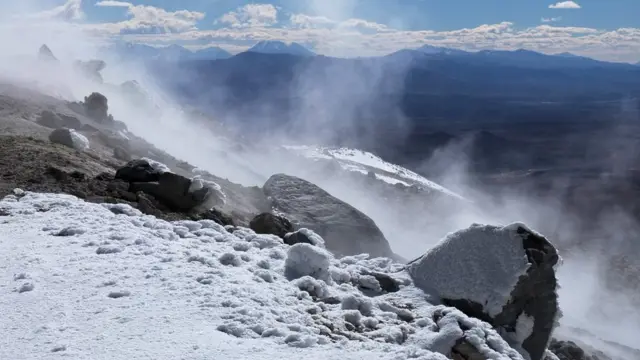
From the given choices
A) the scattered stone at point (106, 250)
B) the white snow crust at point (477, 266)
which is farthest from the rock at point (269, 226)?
the scattered stone at point (106, 250)

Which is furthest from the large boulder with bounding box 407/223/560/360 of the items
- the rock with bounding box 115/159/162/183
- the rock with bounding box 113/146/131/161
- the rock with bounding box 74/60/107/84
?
the rock with bounding box 74/60/107/84

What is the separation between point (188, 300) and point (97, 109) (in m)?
29.9

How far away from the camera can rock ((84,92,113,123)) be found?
36156mm

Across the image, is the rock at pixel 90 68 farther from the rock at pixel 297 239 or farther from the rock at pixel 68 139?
the rock at pixel 297 239

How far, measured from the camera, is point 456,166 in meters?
167

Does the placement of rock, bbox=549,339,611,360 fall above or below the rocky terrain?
below

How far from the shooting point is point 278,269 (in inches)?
461

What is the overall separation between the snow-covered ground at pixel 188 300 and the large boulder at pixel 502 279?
75cm

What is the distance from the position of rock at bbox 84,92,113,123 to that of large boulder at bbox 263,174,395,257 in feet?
49.4

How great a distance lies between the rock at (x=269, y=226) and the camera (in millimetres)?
15430

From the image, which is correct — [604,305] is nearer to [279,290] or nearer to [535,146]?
[279,290]

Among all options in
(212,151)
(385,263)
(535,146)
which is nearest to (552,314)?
(385,263)

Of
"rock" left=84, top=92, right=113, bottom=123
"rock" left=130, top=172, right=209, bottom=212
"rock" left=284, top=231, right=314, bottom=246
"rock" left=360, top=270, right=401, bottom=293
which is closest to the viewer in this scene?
"rock" left=360, top=270, right=401, bottom=293

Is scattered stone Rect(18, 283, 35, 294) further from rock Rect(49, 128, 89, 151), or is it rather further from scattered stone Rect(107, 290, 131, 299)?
rock Rect(49, 128, 89, 151)
